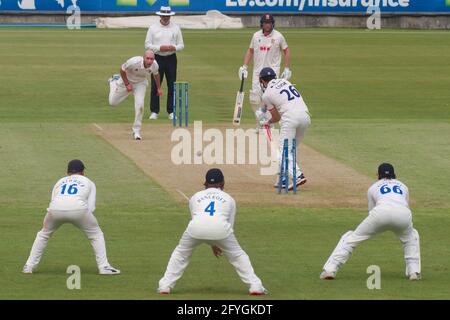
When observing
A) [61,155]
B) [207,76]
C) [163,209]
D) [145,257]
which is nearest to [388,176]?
[145,257]

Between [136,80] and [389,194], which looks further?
[136,80]

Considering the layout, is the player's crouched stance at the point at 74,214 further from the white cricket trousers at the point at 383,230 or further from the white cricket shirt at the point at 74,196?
the white cricket trousers at the point at 383,230

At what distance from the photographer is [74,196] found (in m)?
13.7

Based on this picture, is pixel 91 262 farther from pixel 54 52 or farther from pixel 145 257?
pixel 54 52

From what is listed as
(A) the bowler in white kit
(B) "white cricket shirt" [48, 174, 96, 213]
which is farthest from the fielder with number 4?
(B) "white cricket shirt" [48, 174, 96, 213]

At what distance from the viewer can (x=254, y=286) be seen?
1284cm

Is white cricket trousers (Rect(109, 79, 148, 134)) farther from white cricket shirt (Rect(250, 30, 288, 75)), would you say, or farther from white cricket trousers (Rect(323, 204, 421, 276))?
white cricket trousers (Rect(323, 204, 421, 276))

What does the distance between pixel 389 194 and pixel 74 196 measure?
3381mm

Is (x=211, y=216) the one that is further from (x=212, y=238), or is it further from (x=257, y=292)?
(x=257, y=292)

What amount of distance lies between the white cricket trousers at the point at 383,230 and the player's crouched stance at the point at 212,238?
3.86ft

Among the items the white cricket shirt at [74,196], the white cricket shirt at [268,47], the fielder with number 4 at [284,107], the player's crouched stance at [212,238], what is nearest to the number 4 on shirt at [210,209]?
the player's crouched stance at [212,238]

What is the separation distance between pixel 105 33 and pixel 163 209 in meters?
33.1

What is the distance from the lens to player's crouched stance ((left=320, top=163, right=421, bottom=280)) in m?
13.5

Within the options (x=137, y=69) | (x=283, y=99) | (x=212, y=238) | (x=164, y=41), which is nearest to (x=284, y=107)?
(x=283, y=99)
